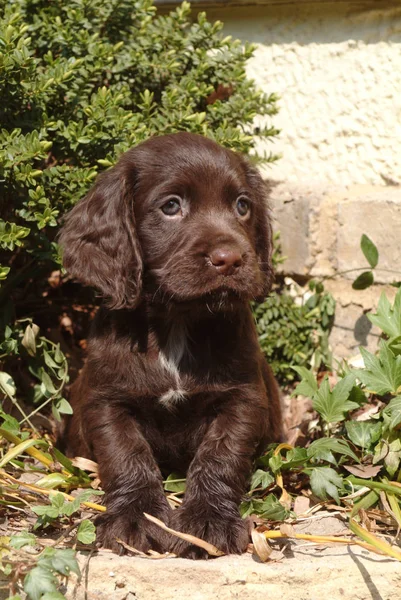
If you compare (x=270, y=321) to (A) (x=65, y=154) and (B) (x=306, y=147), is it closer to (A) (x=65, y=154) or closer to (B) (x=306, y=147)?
(B) (x=306, y=147)

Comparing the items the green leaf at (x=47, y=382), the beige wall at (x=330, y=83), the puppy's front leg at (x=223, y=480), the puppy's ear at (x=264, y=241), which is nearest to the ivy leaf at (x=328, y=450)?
the puppy's front leg at (x=223, y=480)

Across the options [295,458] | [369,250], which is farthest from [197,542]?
[369,250]

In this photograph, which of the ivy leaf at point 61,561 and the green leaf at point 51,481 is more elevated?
the ivy leaf at point 61,561

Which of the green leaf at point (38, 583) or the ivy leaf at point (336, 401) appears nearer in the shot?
the green leaf at point (38, 583)

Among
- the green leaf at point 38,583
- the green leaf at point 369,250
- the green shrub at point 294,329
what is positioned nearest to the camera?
the green leaf at point 38,583

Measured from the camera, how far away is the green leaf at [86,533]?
2578 millimetres

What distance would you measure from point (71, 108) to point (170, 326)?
1268 mm

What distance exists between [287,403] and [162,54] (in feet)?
6.72

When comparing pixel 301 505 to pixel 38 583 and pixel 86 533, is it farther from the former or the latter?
pixel 38 583

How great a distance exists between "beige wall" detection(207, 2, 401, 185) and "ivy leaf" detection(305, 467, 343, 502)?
2.03m

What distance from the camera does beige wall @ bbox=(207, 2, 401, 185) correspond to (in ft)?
14.7

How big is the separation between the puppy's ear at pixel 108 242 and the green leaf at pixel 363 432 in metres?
1.01

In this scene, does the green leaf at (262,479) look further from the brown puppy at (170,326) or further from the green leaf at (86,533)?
the green leaf at (86,533)

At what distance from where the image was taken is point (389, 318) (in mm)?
3531
